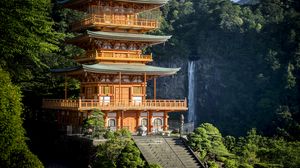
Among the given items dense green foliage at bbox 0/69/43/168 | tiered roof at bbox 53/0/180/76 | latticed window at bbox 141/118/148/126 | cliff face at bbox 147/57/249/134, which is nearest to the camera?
dense green foliage at bbox 0/69/43/168

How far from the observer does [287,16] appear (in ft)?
241

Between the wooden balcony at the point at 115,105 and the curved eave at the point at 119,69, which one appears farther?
the curved eave at the point at 119,69

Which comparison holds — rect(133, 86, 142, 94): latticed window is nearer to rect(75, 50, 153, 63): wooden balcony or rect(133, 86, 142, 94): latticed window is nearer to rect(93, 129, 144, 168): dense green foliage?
rect(75, 50, 153, 63): wooden balcony

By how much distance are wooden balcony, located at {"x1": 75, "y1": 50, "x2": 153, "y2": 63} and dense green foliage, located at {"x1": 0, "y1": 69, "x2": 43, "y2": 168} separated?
39.3 ft

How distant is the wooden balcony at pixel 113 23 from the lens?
4103cm

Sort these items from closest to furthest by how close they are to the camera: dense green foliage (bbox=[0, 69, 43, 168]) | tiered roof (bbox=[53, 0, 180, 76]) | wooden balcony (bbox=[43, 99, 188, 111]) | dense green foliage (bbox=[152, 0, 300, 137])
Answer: dense green foliage (bbox=[0, 69, 43, 168]) → wooden balcony (bbox=[43, 99, 188, 111]) → tiered roof (bbox=[53, 0, 180, 76]) → dense green foliage (bbox=[152, 0, 300, 137])

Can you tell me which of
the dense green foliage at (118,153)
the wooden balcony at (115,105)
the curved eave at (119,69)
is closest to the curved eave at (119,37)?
the curved eave at (119,69)

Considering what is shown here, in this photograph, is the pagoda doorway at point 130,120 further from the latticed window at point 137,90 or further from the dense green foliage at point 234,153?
the dense green foliage at point 234,153

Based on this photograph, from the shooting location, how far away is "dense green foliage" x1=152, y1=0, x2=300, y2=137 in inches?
2721

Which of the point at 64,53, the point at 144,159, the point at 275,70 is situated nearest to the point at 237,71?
the point at 275,70

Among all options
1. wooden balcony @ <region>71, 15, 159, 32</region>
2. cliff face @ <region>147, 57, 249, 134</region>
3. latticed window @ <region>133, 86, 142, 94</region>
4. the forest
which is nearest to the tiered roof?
wooden balcony @ <region>71, 15, 159, 32</region>

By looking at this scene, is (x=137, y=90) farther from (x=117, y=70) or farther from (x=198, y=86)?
(x=198, y=86)

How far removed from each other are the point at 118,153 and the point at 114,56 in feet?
36.9

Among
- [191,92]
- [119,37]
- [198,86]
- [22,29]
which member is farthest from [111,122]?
[198,86]
